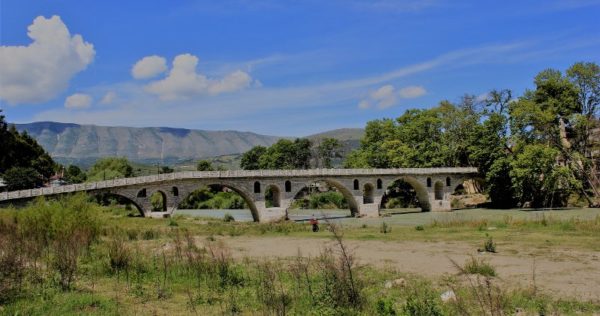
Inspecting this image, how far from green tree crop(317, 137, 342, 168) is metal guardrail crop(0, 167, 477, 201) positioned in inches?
1775

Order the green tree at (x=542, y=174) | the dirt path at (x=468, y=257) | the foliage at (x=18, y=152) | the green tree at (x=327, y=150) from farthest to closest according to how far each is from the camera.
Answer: the green tree at (x=327, y=150), the foliage at (x=18, y=152), the green tree at (x=542, y=174), the dirt path at (x=468, y=257)

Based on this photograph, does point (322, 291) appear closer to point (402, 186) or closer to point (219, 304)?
point (219, 304)

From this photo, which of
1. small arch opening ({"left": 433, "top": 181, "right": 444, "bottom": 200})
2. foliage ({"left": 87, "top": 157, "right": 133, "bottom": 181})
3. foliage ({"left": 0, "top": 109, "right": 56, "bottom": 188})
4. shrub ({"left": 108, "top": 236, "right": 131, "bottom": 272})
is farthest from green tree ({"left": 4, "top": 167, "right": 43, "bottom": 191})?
shrub ({"left": 108, "top": 236, "right": 131, "bottom": 272})

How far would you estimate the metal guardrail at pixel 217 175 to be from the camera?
129 feet

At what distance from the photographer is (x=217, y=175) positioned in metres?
52.5

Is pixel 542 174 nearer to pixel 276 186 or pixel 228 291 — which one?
pixel 276 186

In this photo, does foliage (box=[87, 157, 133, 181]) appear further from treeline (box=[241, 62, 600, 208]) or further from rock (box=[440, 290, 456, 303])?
rock (box=[440, 290, 456, 303])

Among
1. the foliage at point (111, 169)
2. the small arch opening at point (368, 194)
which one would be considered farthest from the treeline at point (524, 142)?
the foliage at point (111, 169)

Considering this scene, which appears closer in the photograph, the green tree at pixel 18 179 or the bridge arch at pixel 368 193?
the green tree at pixel 18 179

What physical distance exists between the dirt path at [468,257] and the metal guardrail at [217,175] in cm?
2190

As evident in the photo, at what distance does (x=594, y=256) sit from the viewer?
17281 mm

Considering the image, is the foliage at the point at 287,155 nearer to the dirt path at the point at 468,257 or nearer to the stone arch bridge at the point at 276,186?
the stone arch bridge at the point at 276,186

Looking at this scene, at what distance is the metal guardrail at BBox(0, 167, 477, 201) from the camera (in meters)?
39.2

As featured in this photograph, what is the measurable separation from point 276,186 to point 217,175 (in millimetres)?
7069
